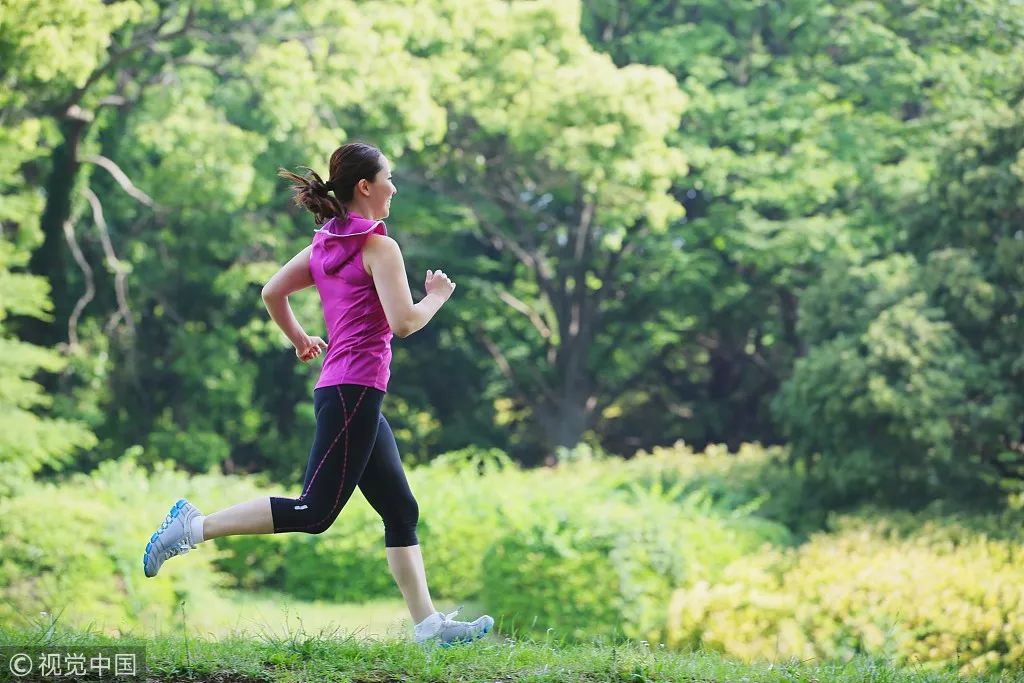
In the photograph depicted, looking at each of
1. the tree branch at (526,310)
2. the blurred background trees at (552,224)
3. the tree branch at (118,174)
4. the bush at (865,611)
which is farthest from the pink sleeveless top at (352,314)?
the tree branch at (526,310)

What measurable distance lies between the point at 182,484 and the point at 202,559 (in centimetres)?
341

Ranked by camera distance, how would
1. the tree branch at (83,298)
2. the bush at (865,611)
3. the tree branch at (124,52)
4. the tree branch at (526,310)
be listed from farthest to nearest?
the tree branch at (526,310) < the tree branch at (83,298) < the tree branch at (124,52) < the bush at (865,611)

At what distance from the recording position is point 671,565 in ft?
34.3

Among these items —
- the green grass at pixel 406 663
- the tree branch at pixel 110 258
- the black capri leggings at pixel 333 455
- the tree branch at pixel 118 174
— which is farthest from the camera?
the tree branch at pixel 110 258

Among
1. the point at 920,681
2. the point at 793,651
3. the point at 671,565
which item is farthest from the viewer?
the point at 671,565

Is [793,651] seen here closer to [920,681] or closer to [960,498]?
[920,681]

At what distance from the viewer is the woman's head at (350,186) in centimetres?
438

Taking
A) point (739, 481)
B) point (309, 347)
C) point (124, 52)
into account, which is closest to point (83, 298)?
point (124, 52)

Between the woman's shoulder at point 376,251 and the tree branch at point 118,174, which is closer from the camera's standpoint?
the woman's shoulder at point 376,251

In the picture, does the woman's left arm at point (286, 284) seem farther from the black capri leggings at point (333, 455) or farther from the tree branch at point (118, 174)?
the tree branch at point (118, 174)

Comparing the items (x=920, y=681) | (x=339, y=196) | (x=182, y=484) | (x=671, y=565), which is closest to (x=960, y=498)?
(x=671, y=565)

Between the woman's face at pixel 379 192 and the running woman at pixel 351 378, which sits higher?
the woman's face at pixel 379 192

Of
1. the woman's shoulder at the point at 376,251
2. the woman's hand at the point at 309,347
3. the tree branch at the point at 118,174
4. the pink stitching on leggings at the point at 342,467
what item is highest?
the tree branch at the point at 118,174

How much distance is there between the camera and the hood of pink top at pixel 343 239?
169 inches
